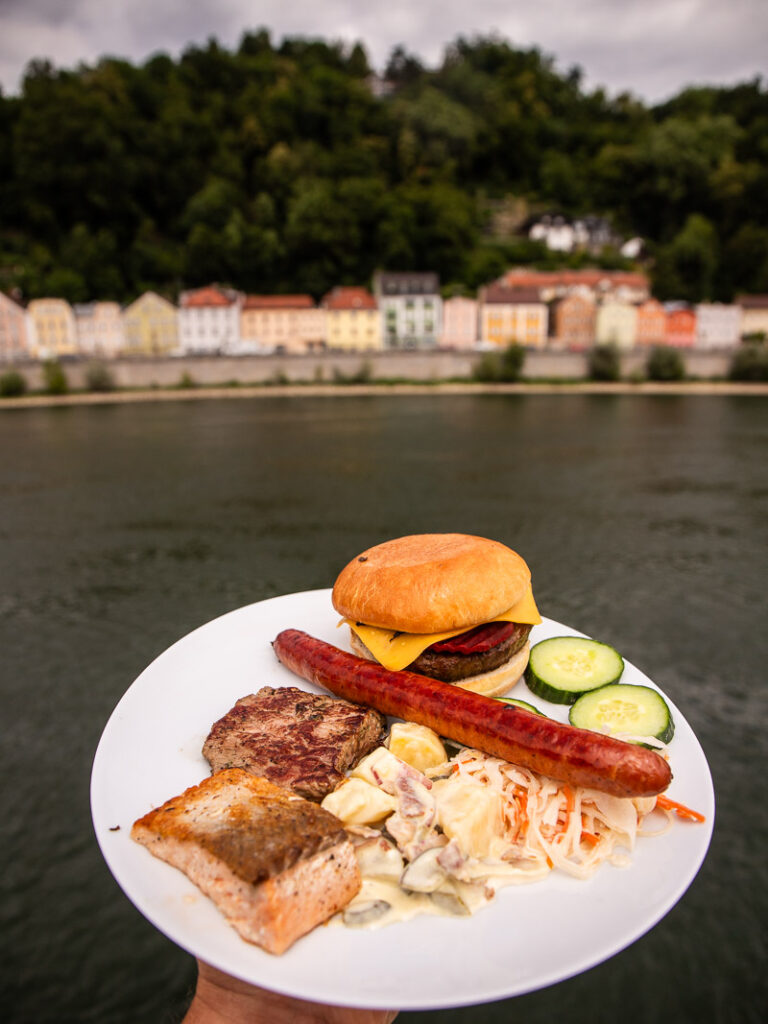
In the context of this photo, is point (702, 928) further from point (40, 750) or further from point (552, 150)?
point (552, 150)

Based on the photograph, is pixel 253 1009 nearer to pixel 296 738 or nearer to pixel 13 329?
pixel 296 738

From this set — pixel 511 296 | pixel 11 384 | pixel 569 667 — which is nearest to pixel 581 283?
pixel 511 296

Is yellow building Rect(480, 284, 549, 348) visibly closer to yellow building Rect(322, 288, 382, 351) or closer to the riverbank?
yellow building Rect(322, 288, 382, 351)

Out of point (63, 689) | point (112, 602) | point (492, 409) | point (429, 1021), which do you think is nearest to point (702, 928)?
point (429, 1021)

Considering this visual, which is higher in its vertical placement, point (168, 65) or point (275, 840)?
point (168, 65)

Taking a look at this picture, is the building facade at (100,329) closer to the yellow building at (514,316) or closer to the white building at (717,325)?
the yellow building at (514,316)

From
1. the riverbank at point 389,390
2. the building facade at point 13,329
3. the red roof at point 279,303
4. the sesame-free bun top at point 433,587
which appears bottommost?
the riverbank at point 389,390

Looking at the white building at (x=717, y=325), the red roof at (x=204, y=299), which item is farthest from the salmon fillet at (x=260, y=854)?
the white building at (x=717, y=325)
